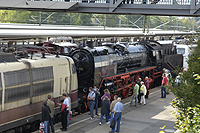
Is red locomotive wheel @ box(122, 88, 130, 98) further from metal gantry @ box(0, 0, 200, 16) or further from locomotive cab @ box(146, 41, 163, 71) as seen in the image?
metal gantry @ box(0, 0, 200, 16)

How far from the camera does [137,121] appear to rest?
14.1 m

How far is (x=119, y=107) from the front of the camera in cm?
1194

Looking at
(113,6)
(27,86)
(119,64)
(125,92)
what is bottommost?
(125,92)

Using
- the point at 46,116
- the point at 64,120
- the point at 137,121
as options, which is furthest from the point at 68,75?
the point at 137,121

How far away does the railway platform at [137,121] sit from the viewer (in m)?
12.6

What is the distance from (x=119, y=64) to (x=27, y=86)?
8.76m

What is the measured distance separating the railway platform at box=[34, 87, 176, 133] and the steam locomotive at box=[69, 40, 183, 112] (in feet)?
5.29

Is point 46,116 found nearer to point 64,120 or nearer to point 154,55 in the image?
point 64,120

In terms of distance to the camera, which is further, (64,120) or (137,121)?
(137,121)

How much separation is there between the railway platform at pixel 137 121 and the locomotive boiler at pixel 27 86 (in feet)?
4.37

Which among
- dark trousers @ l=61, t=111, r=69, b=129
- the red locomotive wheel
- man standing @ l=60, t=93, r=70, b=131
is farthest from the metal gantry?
the red locomotive wheel

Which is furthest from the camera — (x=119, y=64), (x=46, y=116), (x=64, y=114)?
(x=119, y=64)

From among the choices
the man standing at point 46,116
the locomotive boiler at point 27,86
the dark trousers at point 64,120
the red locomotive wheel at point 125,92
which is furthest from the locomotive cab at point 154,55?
the man standing at point 46,116

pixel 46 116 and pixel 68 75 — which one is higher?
pixel 68 75
